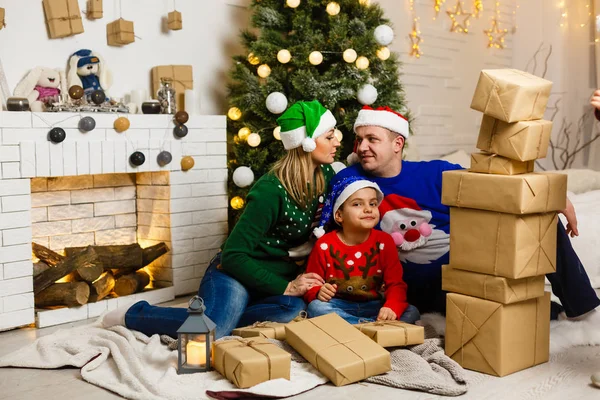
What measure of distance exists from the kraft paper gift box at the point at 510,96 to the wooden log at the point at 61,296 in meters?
1.97

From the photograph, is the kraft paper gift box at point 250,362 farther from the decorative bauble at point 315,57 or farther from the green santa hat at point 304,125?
the decorative bauble at point 315,57

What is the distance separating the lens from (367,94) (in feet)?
12.4

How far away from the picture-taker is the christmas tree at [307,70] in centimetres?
378

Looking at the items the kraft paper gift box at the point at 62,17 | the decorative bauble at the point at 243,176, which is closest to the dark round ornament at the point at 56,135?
the kraft paper gift box at the point at 62,17

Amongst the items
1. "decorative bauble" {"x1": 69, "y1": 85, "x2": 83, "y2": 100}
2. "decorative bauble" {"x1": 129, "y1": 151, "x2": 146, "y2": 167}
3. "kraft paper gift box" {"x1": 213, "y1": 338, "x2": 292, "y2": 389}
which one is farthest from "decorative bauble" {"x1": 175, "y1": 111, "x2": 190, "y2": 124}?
"kraft paper gift box" {"x1": 213, "y1": 338, "x2": 292, "y2": 389}

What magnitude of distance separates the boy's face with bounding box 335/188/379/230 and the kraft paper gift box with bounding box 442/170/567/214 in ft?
1.36

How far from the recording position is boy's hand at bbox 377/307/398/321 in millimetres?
2828

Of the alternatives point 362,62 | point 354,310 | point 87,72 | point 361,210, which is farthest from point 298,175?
point 87,72

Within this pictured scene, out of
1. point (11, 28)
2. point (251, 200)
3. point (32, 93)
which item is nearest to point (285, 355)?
point (251, 200)

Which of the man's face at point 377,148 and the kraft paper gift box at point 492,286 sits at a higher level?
the man's face at point 377,148

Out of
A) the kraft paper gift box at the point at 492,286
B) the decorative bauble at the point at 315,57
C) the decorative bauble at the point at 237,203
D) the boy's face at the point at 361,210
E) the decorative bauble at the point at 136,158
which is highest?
the decorative bauble at the point at 315,57

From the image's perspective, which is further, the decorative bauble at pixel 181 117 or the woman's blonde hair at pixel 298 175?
the decorative bauble at pixel 181 117

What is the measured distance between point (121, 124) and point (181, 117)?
1.11 feet

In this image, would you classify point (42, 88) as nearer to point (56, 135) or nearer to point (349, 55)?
point (56, 135)
